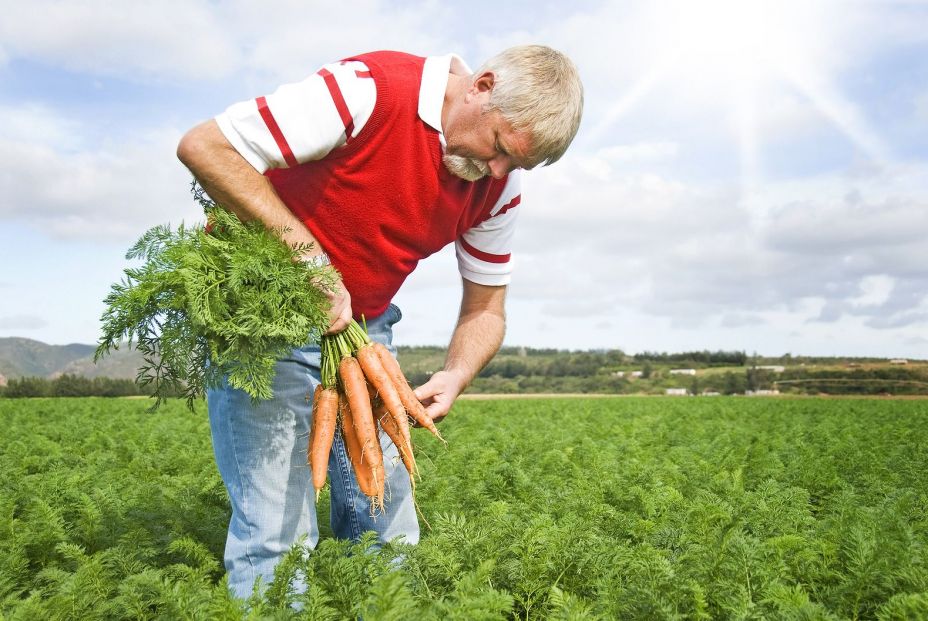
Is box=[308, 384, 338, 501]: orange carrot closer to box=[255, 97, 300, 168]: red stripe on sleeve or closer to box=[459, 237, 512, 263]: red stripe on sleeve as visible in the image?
box=[255, 97, 300, 168]: red stripe on sleeve

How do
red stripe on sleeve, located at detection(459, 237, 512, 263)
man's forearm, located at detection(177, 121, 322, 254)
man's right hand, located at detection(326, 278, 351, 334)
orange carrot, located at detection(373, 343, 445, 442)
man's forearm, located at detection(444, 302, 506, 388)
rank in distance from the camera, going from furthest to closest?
red stripe on sleeve, located at detection(459, 237, 512, 263) → man's forearm, located at detection(444, 302, 506, 388) → orange carrot, located at detection(373, 343, 445, 442) → man's right hand, located at detection(326, 278, 351, 334) → man's forearm, located at detection(177, 121, 322, 254)

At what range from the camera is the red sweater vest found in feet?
10.3

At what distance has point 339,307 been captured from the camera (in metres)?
3.17

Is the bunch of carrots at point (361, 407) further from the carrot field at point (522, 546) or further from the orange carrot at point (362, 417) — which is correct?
the carrot field at point (522, 546)

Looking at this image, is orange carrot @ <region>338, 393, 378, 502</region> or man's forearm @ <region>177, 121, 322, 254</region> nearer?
man's forearm @ <region>177, 121, 322, 254</region>

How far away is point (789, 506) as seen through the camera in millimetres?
5750

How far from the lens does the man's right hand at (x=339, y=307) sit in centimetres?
313

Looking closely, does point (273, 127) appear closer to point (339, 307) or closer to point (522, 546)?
point (339, 307)

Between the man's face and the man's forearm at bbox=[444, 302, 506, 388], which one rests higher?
the man's face

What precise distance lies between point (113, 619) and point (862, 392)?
1837 inches

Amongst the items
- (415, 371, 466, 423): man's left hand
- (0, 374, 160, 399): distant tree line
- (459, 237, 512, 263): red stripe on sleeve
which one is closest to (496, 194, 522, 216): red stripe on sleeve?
(459, 237, 512, 263): red stripe on sleeve

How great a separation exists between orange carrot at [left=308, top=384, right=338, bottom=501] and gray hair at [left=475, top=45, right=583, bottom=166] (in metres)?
1.37

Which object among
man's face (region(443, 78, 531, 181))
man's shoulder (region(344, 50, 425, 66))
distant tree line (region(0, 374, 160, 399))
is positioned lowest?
distant tree line (region(0, 374, 160, 399))

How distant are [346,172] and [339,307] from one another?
0.57 meters
